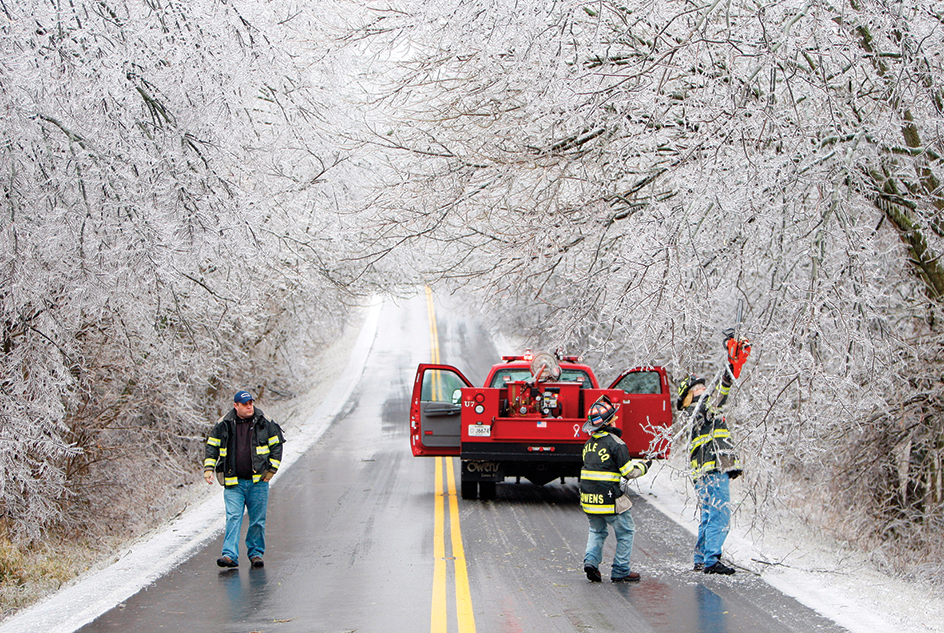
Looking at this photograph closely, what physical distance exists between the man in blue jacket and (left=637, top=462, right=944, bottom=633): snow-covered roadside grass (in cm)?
392

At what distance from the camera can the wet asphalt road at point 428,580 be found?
6434 millimetres

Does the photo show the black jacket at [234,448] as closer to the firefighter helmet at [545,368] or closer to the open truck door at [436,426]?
the open truck door at [436,426]

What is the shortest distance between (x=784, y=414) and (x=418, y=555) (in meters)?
3.87

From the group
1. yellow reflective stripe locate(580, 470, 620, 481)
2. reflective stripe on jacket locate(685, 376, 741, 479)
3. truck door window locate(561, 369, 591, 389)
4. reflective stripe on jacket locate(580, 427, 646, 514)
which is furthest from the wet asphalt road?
truck door window locate(561, 369, 591, 389)

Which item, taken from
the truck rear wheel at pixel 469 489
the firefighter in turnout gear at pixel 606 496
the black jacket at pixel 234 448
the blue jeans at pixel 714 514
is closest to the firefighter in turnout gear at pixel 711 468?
the blue jeans at pixel 714 514

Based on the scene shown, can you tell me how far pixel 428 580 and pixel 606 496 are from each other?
1.74 metres

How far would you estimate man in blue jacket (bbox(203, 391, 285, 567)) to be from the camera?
27.6 ft

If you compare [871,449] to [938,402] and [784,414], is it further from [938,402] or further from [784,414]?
[784,414]

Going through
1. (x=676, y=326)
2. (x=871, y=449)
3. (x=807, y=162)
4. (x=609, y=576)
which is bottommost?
(x=609, y=576)

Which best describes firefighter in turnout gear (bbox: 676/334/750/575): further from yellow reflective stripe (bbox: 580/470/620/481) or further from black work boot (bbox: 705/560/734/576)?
yellow reflective stripe (bbox: 580/470/620/481)

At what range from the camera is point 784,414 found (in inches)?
282

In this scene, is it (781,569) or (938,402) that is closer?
(781,569)

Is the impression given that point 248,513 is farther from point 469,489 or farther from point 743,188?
A: point 743,188

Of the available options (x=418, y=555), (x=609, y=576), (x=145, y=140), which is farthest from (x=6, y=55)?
(x=609, y=576)
